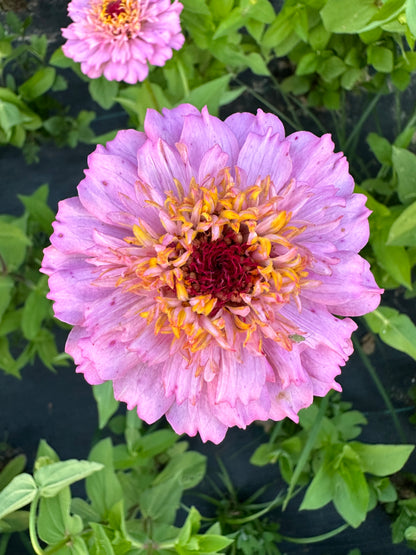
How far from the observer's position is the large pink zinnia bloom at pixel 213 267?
480 millimetres

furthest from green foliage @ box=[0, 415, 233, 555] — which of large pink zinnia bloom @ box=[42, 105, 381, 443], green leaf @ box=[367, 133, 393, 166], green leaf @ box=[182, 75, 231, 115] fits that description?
green leaf @ box=[367, 133, 393, 166]

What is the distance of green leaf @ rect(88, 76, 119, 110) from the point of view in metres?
0.95

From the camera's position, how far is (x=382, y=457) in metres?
0.78

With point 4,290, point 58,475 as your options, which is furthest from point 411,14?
point 4,290

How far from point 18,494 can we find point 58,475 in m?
0.04

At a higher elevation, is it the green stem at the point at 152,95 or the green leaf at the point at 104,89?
the green stem at the point at 152,95

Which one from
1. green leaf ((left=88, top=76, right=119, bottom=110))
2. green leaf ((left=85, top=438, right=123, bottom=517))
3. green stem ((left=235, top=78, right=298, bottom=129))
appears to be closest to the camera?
green leaf ((left=85, top=438, right=123, bottom=517))

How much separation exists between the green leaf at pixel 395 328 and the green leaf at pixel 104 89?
61 cm

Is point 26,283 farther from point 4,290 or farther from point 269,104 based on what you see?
point 269,104

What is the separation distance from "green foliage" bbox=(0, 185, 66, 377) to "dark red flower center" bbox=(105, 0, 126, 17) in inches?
13.4

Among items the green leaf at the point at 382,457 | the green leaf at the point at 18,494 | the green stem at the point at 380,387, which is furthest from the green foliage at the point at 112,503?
the green stem at the point at 380,387

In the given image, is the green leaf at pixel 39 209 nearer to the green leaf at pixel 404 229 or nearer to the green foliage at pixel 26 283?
the green foliage at pixel 26 283

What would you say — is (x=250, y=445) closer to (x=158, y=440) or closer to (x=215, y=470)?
(x=215, y=470)

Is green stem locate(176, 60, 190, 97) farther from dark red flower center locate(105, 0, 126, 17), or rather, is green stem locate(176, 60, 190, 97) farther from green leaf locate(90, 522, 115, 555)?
green leaf locate(90, 522, 115, 555)
